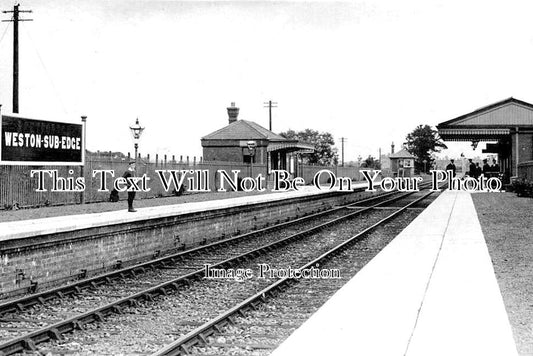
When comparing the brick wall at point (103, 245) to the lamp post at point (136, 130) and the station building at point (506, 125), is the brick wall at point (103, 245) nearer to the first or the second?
the lamp post at point (136, 130)

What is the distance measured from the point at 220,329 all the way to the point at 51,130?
1202 cm

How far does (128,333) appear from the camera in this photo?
7.68 m

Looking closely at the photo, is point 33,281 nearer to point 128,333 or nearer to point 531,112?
point 128,333

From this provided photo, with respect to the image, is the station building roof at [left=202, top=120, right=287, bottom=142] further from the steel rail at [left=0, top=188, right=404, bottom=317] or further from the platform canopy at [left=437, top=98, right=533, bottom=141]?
the steel rail at [left=0, top=188, right=404, bottom=317]

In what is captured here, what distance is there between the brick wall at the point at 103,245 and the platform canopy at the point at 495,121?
22237 mm

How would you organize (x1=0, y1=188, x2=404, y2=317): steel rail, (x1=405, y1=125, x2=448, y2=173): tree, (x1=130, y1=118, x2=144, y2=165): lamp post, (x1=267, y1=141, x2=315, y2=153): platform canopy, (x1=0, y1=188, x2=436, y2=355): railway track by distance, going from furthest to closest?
(x1=405, y1=125, x2=448, y2=173): tree
(x1=267, y1=141, x2=315, y2=153): platform canopy
(x1=130, y1=118, x2=144, y2=165): lamp post
(x1=0, y1=188, x2=404, y2=317): steel rail
(x1=0, y1=188, x2=436, y2=355): railway track

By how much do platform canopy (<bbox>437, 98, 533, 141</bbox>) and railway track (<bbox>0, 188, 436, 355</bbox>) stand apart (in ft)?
86.5

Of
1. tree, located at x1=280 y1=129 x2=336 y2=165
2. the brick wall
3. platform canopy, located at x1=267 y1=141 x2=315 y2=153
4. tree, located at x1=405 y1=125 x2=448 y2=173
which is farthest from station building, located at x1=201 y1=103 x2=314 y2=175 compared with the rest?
tree, located at x1=405 y1=125 x2=448 y2=173

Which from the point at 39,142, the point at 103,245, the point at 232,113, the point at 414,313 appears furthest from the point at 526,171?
the point at 232,113

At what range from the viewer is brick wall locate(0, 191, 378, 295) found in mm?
10211

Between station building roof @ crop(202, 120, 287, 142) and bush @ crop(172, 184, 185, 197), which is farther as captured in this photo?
station building roof @ crop(202, 120, 287, 142)

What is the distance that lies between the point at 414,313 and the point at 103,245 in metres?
6.52

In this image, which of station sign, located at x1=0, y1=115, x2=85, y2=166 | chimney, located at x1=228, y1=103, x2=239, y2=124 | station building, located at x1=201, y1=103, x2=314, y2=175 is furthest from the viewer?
chimney, located at x1=228, y1=103, x2=239, y2=124

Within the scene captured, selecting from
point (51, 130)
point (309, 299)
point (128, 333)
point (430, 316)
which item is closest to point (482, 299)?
point (430, 316)
